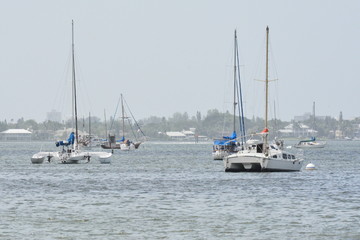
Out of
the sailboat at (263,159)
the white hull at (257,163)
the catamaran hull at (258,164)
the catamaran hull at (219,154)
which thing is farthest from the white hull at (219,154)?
the sailboat at (263,159)

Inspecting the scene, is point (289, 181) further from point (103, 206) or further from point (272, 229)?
point (272, 229)

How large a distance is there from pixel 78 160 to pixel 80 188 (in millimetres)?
50830

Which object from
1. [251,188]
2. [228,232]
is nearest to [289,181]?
[251,188]

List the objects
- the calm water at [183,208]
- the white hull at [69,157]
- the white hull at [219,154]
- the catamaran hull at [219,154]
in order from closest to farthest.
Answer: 1. the calm water at [183,208]
2. the white hull at [69,157]
3. the catamaran hull at [219,154]
4. the white hull at [219,154]

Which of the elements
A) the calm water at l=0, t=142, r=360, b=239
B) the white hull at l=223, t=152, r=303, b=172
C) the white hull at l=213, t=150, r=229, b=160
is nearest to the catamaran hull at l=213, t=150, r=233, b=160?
the white hull at l=213, t=150, r=229, b=160

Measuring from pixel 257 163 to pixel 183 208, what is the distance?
3354cm

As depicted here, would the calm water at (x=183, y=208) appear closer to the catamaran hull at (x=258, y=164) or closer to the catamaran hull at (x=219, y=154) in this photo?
the catamaran hull at (x=258, y=164)

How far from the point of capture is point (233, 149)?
13100 centimetres

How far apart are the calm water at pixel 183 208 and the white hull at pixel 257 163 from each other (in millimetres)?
1905

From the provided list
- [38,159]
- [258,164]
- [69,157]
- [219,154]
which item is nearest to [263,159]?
[258,164]

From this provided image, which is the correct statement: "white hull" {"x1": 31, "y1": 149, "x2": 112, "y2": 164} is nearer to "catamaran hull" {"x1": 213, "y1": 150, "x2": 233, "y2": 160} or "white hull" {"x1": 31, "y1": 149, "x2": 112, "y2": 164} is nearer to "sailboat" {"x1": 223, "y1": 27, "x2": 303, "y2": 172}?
"catamaran hull" {"x1": 213, "y1": 150, "x2": 233, "y2": 160}

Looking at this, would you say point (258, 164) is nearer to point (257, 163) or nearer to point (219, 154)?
point (257, 163)

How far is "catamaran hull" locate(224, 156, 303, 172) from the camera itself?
86.4 meters

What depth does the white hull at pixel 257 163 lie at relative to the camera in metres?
86.3
